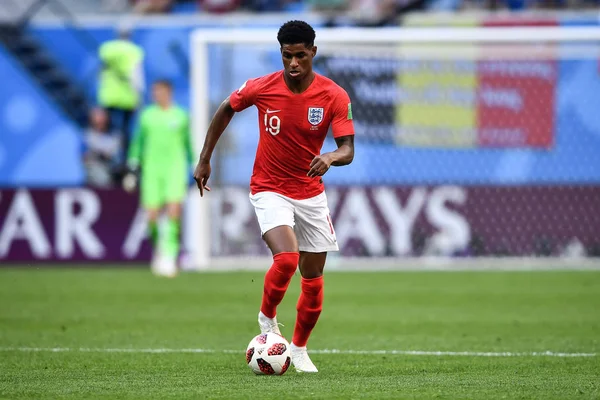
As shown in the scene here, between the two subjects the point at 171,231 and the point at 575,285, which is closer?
the point at 575,285

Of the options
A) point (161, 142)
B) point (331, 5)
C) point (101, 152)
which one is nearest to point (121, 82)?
point (101, 152)

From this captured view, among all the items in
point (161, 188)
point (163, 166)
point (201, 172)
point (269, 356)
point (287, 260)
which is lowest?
point (161, 188)

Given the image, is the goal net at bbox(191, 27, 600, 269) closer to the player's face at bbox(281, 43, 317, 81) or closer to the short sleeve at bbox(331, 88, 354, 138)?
the short sleeve at bbox(331, 88, 354, 138)

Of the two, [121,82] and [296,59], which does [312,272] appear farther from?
[121,82]

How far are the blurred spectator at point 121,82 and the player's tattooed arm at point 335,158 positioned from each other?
13.7m

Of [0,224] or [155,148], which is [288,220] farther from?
[0,224]

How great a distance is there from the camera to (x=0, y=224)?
1705 centimetres

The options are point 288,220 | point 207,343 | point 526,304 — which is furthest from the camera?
point 526,304

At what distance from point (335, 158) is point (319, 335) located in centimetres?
309

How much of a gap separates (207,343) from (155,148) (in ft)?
22.1

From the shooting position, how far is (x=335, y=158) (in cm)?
700

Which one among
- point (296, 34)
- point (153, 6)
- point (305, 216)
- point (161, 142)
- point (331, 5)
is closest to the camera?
point (296, 34)

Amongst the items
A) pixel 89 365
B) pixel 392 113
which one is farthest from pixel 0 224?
pixel 89 365

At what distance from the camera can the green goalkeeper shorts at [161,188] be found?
1545 cm
